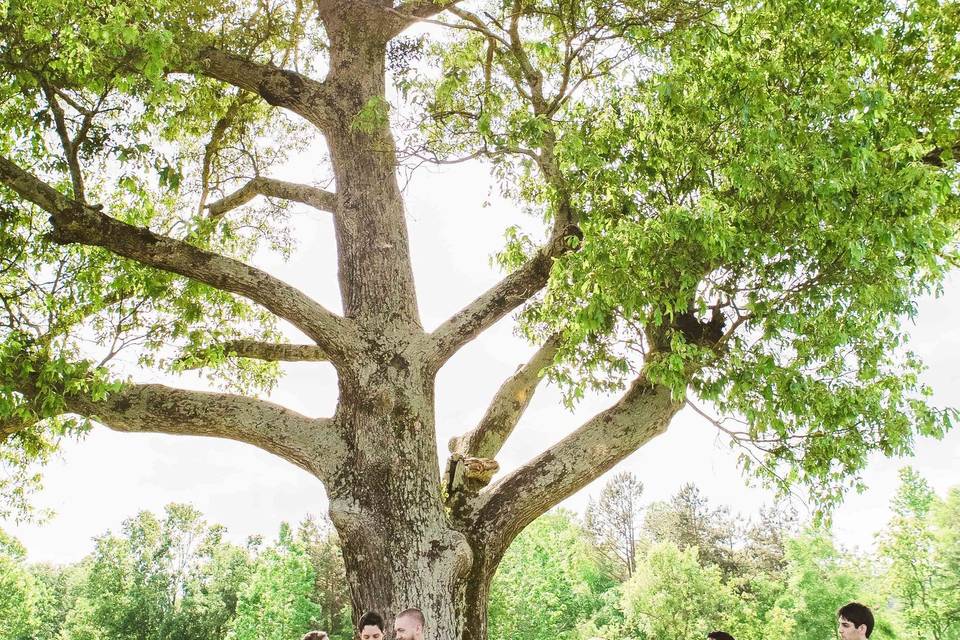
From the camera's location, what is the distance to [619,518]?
5238cm

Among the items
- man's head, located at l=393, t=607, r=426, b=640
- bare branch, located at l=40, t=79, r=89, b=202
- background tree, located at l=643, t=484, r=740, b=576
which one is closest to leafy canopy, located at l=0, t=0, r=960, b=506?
bare branch, located at l=40, t=79, r=89, b=202

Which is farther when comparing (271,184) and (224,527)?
(224,527)

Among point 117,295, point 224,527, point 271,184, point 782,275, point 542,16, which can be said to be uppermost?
point 224,527

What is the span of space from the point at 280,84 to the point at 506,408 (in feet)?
16.6

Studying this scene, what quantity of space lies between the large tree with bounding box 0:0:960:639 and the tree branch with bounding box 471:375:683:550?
29 millimetres

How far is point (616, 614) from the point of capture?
145 ft

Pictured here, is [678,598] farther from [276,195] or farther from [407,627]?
[407,627]

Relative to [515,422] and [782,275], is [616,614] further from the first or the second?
[782,275]

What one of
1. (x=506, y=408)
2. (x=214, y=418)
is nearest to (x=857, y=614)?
(x=506, y=408)

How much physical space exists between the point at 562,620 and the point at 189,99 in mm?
37065

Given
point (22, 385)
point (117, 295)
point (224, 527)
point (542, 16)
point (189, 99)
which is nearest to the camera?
point (22, 385)

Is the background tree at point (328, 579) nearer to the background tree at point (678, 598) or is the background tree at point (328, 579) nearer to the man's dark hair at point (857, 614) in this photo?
the background tree at point (678, 598)

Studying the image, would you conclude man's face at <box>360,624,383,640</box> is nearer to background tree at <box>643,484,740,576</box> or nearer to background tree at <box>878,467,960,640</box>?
background tree at <box>878,467,960,640</box>

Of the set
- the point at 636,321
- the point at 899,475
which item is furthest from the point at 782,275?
the point at 899,475
